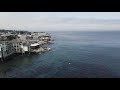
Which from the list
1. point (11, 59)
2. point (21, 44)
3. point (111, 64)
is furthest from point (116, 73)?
point (21, 44)

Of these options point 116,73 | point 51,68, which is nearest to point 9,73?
point 51,68
